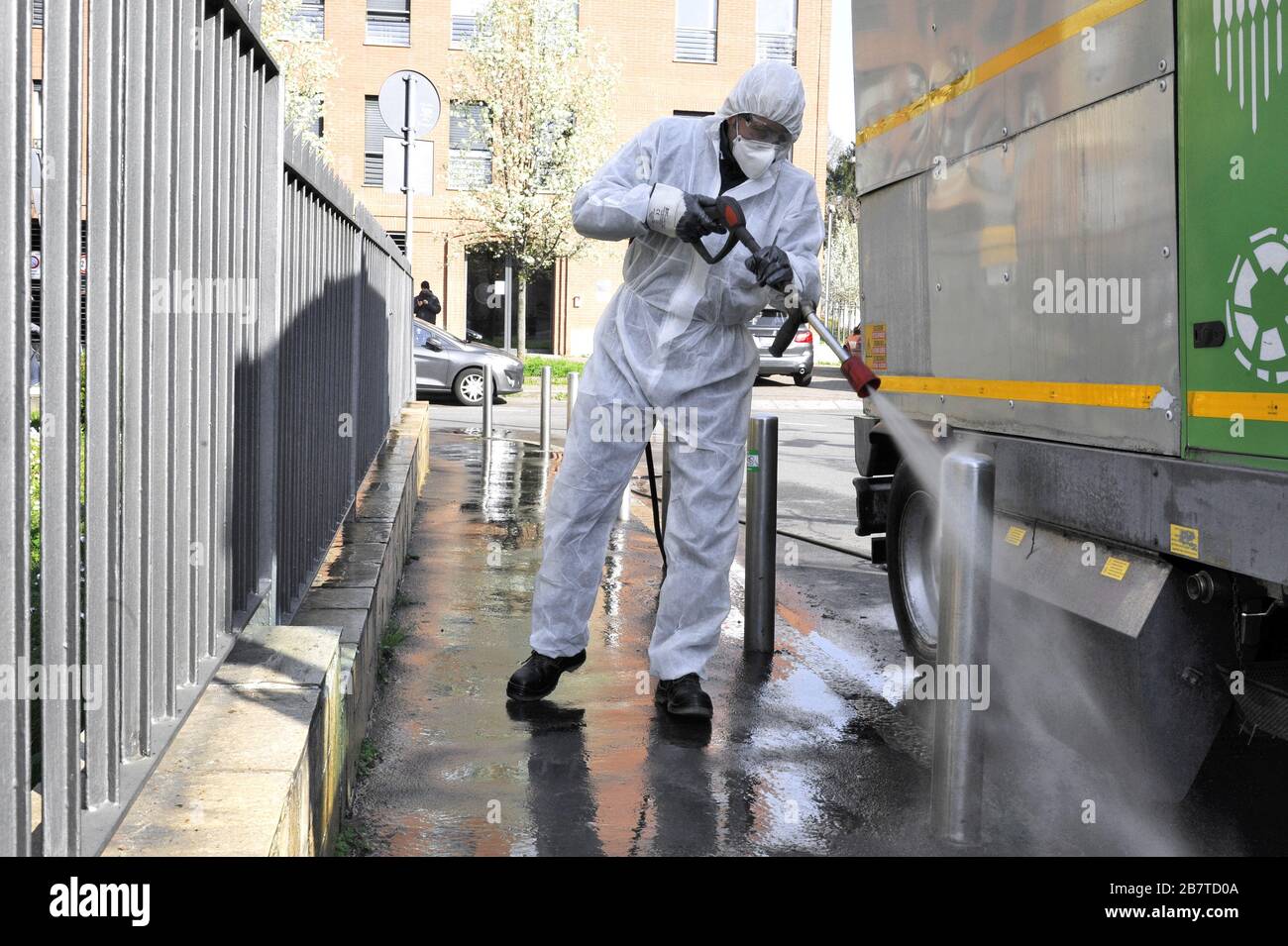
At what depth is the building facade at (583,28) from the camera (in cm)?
3444

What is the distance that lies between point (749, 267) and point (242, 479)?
1.83m

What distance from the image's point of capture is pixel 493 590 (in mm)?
6770

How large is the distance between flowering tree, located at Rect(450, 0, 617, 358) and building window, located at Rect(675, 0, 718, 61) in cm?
457

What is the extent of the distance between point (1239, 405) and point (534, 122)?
94.2ft

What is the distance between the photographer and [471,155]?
3262cm

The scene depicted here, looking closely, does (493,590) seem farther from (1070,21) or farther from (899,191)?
(1070,21)

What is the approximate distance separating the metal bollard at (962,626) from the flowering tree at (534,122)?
27.3 metres

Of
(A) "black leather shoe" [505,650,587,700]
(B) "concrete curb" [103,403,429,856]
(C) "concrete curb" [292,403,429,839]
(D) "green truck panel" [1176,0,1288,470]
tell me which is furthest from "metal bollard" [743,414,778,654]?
(D) "green truck panel" [1176,0,1288,470]

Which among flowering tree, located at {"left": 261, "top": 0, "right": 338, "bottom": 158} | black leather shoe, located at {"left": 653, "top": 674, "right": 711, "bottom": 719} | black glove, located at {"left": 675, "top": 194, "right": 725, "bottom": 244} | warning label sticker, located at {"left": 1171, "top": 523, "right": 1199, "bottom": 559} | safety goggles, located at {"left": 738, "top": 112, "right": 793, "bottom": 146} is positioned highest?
flowering tree, located at {"left": 261, "top": 0, "right": 338, "bottom": 158}

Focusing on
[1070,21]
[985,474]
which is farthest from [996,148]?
[985,474]

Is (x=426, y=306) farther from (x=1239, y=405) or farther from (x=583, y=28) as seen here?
(x=1239, y=405)

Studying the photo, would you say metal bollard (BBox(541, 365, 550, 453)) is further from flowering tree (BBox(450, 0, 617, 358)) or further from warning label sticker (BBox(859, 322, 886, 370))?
flowering tree (BBox(450, 0, 617, 358))

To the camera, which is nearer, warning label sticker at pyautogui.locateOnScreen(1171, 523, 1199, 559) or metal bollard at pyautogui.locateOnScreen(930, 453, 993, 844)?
metal bollard at pyautogui.locateOnScreen(930, 453, 993, 844)

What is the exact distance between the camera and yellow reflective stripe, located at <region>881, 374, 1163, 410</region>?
12.9ft
